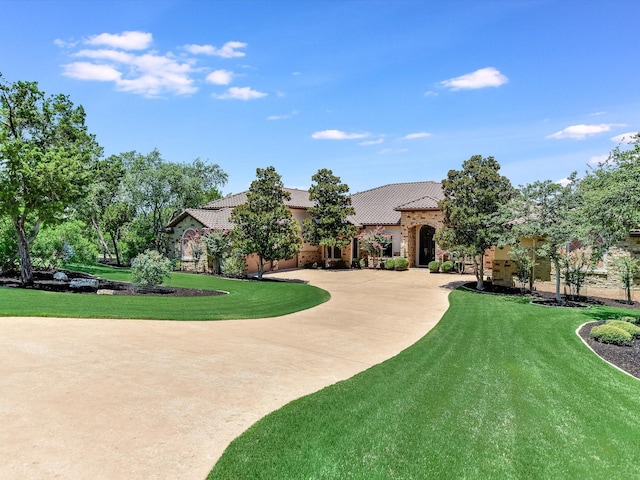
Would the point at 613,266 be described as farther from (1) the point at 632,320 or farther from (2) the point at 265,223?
(2) the point at 265,223

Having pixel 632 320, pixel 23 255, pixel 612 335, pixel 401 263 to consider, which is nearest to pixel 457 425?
pixel 612 335

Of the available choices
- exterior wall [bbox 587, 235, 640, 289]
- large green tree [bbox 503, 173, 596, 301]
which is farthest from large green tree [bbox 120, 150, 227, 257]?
exterior wall [bbox 587, 235, 640, 289]

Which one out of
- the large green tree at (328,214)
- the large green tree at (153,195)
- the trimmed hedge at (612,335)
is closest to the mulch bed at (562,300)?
the trimmed hedge at (612,335)

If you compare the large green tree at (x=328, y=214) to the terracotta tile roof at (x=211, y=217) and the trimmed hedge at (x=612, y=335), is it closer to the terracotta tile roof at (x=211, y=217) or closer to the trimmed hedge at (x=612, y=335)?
the terracotta tile roof at (x=211, y=217)

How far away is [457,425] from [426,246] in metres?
25.4

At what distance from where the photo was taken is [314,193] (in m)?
30.6

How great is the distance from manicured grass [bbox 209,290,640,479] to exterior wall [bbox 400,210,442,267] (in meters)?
19.1

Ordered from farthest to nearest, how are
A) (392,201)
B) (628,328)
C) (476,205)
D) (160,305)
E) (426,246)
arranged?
(392,201) < (426,246) < (476,205) < (160,305) < (628,328)

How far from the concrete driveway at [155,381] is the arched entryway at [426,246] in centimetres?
1739

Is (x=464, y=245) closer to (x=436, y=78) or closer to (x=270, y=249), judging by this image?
(x=436, y=78)

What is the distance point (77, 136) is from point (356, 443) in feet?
68.8

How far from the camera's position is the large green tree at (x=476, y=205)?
19.1 meters

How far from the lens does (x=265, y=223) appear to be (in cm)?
2195

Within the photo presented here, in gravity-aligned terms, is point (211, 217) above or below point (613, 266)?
above
